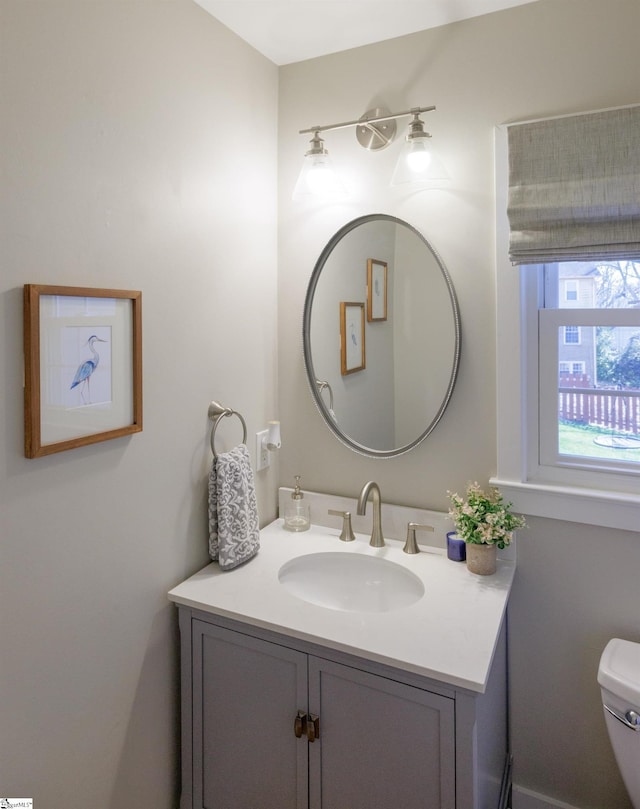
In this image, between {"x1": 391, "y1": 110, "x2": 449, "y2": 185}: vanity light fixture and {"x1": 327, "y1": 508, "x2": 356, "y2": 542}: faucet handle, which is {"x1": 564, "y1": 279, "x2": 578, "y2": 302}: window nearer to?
{"x1": 391, "y1": 110, "x2": 449, "y2": 185}: vanity light fixture

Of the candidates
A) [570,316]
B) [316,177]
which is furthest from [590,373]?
[316,177]

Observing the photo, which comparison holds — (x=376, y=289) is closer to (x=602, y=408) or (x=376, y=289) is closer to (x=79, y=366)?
(x=602, y=408)

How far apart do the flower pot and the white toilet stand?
339 millimetres

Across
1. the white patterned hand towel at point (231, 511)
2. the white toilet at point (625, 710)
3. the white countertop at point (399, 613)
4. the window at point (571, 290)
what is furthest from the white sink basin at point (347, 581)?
the window at point (571, 290)

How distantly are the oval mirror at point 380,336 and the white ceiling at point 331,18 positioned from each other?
54cm

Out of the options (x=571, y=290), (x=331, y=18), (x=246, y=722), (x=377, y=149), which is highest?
(x=331, y=18)

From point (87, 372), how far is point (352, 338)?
865 millimetres

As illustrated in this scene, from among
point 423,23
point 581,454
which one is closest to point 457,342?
point 581,454

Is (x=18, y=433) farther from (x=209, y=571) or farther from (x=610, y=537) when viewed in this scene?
(x=610, y=537)

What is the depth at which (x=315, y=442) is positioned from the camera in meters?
1.90

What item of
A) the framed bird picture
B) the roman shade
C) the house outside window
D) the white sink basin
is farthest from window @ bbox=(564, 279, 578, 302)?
the framed bird picture

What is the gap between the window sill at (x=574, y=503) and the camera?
1.44m

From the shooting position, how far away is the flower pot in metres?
1.50

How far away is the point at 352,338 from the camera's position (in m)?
1.78
